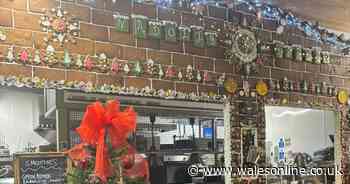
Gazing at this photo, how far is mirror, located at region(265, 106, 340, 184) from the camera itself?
3961 mm

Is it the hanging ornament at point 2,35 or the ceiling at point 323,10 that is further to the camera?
the ceiling at point 323,10

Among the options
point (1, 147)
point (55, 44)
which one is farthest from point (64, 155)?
point (55, 44)

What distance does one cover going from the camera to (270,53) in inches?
155

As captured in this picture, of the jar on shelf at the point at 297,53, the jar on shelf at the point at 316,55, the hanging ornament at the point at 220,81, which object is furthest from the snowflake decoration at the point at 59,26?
the jar on shelf at the point at 316,55

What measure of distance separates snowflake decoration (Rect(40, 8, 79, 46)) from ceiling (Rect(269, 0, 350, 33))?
1882mm

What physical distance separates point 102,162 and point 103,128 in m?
0.15

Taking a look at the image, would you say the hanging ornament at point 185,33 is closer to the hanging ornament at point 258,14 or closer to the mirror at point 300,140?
the hanging ornament at point 258,14

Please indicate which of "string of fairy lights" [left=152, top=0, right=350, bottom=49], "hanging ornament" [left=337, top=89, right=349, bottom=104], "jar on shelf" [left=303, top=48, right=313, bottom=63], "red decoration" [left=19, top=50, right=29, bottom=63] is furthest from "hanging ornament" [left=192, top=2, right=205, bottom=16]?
"hanging ornament" [left=337, top=89, right=349, bottom=104]

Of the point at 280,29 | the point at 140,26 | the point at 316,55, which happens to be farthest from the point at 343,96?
the point at 140,26

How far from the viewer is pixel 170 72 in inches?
127

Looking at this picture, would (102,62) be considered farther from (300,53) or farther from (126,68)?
(300,53)

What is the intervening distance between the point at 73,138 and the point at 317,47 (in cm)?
270

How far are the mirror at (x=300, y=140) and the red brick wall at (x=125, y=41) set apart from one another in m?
0.37

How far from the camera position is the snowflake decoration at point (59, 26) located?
271 centimetres
